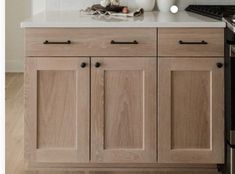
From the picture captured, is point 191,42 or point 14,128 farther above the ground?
point 191,42

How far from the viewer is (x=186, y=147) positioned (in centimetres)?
259

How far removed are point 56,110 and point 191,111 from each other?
2.44ft

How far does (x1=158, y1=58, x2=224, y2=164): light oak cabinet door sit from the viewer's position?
2.52 m

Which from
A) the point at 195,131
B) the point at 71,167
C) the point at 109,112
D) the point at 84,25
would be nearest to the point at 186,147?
the point at 195,131

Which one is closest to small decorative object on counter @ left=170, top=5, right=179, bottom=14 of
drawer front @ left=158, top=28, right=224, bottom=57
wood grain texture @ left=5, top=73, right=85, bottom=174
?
drawer front @ left=158, top=28, right=224, bottom=57

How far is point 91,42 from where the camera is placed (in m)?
2.50

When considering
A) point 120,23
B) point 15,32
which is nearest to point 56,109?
point 120,23

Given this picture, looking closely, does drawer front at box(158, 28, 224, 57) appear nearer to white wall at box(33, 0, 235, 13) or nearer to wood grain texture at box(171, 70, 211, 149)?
wood grain texture at box(171, 70, 211, 149)

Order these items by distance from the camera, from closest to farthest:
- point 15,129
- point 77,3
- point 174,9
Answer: point 174,9 < point 77,3 < point 15,129

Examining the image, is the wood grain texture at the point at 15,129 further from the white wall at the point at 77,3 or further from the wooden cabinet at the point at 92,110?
the white wall at the point at 77,3

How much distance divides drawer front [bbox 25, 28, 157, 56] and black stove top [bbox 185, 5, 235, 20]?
0.41m

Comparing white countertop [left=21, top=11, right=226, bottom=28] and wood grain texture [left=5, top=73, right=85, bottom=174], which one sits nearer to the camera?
white countertop [left=21, top=11, right=226, bottom=28]

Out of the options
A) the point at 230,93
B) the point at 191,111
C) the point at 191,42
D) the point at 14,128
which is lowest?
the point at 14,128

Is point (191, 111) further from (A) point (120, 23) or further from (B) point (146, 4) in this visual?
(B) point (146, 4)
